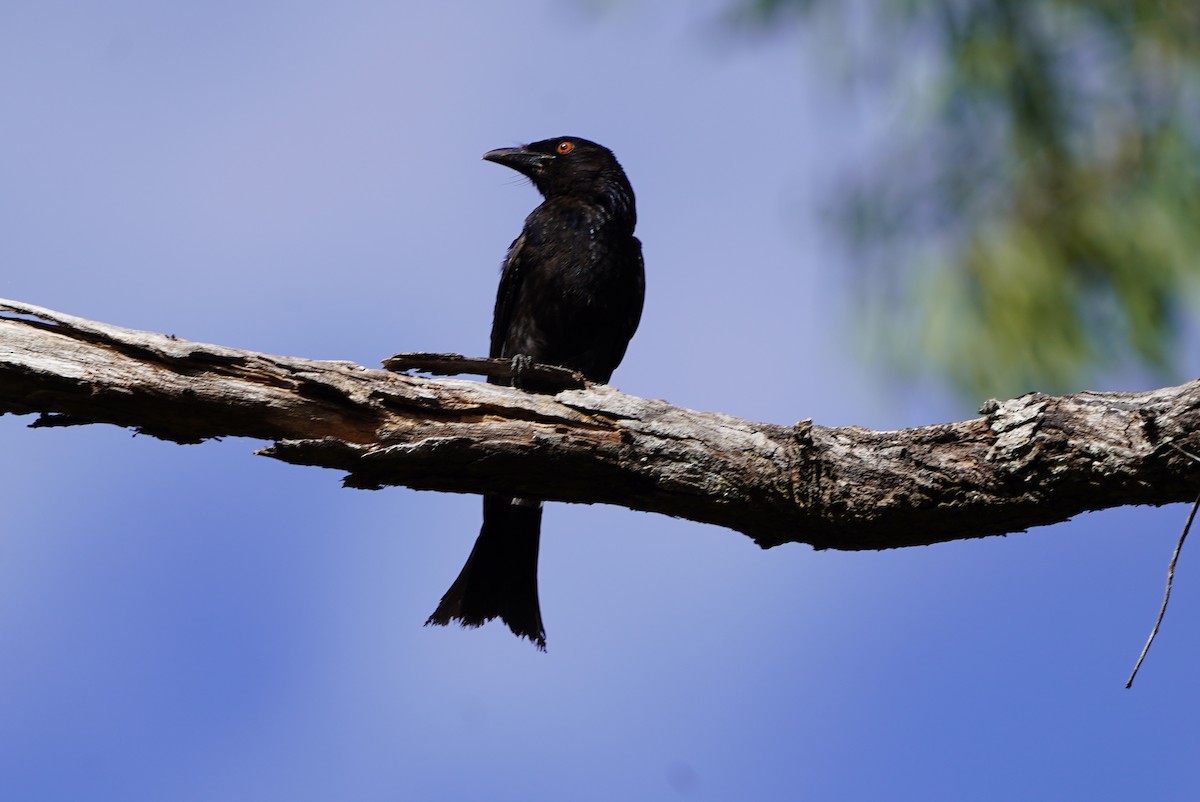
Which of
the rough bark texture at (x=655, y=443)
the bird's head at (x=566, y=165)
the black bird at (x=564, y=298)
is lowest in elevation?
the rough bark texture at (x=655, y=443)

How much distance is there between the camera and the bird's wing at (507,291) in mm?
5125

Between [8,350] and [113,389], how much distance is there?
23 centimetres

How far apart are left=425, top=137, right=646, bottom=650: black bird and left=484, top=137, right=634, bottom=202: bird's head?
0.01 m

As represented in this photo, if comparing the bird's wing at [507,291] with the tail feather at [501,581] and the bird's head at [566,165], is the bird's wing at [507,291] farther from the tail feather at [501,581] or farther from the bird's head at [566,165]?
the tail feather at [501,581]

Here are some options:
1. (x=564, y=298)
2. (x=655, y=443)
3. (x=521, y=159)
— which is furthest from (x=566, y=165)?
(x=655, y=443)

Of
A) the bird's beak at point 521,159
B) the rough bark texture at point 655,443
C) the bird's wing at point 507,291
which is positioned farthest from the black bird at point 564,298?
the rough bark texture at point 655,443

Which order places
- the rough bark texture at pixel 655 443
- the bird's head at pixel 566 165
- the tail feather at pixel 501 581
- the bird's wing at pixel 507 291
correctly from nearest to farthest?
the rough bark texture at pixel 655 443, the tail feather at pixel 501 581, the bird's wing at pixel 507 291, the bird's head at pixel 566 165

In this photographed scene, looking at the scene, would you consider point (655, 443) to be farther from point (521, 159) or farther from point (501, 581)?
point (521, 159)

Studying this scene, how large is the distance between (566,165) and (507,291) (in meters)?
1.00

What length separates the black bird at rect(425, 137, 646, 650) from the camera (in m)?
4.41

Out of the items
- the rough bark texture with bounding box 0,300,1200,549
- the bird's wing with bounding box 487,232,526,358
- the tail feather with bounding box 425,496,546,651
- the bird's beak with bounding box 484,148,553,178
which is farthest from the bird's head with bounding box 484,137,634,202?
the rough bark texture with bounding box 0,300,1200,549

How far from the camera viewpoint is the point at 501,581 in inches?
167

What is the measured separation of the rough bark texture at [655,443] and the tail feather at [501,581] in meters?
1.30

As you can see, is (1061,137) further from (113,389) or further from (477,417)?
(113,389)
